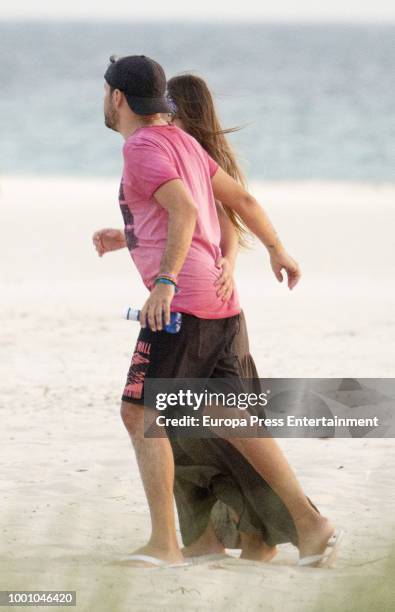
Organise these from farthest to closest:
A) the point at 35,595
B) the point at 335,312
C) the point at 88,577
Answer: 1. the point at 335,312
2. the point at 88,577
3. the point at 35,595

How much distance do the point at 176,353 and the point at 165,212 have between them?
1.36 feet

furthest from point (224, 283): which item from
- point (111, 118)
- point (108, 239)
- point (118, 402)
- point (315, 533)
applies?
point (118, 402)

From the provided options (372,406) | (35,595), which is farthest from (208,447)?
(372,406)

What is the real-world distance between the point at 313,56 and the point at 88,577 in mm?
86013

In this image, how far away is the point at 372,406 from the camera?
22.2ft

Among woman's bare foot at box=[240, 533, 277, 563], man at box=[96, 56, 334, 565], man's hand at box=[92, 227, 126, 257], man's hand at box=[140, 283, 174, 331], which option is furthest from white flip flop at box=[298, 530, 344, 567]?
man's hand at box=[92, 227, 126, 257]

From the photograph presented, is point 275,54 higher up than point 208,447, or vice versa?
point 275,54

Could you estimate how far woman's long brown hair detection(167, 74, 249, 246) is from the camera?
4371 mm

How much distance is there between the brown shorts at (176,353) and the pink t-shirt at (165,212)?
5 centimetres

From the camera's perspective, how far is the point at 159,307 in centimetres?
390

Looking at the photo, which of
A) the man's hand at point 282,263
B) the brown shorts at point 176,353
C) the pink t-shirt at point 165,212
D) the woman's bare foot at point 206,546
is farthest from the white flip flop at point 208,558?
the man's hand at point 282,263

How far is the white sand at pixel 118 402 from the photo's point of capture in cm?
392

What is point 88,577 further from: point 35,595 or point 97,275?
point 97,275

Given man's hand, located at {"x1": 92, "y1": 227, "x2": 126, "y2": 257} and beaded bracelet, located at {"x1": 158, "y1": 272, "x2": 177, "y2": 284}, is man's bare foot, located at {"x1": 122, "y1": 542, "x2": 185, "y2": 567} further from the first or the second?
man's hand, located at {"x1": 92, "y1": 227, "x2": 126, "y2": 257}
